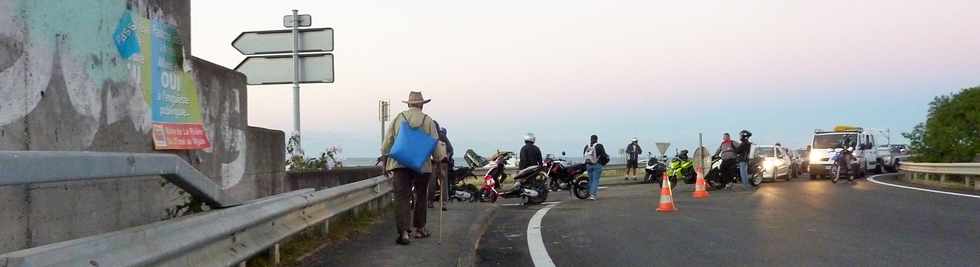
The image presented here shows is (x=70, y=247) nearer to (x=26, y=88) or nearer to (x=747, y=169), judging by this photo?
(x=26, y=88)

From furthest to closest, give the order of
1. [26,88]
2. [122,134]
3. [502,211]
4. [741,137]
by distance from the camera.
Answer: [741,137] → [502,211] → [122,134] → [26,88]

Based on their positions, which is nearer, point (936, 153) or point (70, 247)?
point (70, 247)

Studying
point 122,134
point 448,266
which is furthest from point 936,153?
point 122,134

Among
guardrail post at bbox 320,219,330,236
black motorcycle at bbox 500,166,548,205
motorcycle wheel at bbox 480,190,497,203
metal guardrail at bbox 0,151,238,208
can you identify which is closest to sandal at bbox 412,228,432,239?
guardrail post at bbox 320,219,330,236

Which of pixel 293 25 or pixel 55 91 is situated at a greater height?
pixel 293 25

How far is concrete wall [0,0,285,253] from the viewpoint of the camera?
14.7 ft

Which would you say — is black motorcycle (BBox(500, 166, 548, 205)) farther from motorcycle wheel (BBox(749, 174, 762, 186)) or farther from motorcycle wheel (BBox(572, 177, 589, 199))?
motorcycle wheel (BBox(749, 174, 762, 186))

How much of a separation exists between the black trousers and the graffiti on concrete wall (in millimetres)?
1758

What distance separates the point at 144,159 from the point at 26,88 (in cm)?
180

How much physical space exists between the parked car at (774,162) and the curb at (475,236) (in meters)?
17.3

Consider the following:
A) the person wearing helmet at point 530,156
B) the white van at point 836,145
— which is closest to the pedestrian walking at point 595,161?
the person wearing helmet at point 530,156

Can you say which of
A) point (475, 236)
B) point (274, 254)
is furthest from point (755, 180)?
point (274, 254)

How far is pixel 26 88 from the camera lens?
4.64m

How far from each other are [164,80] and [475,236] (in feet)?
12.4
